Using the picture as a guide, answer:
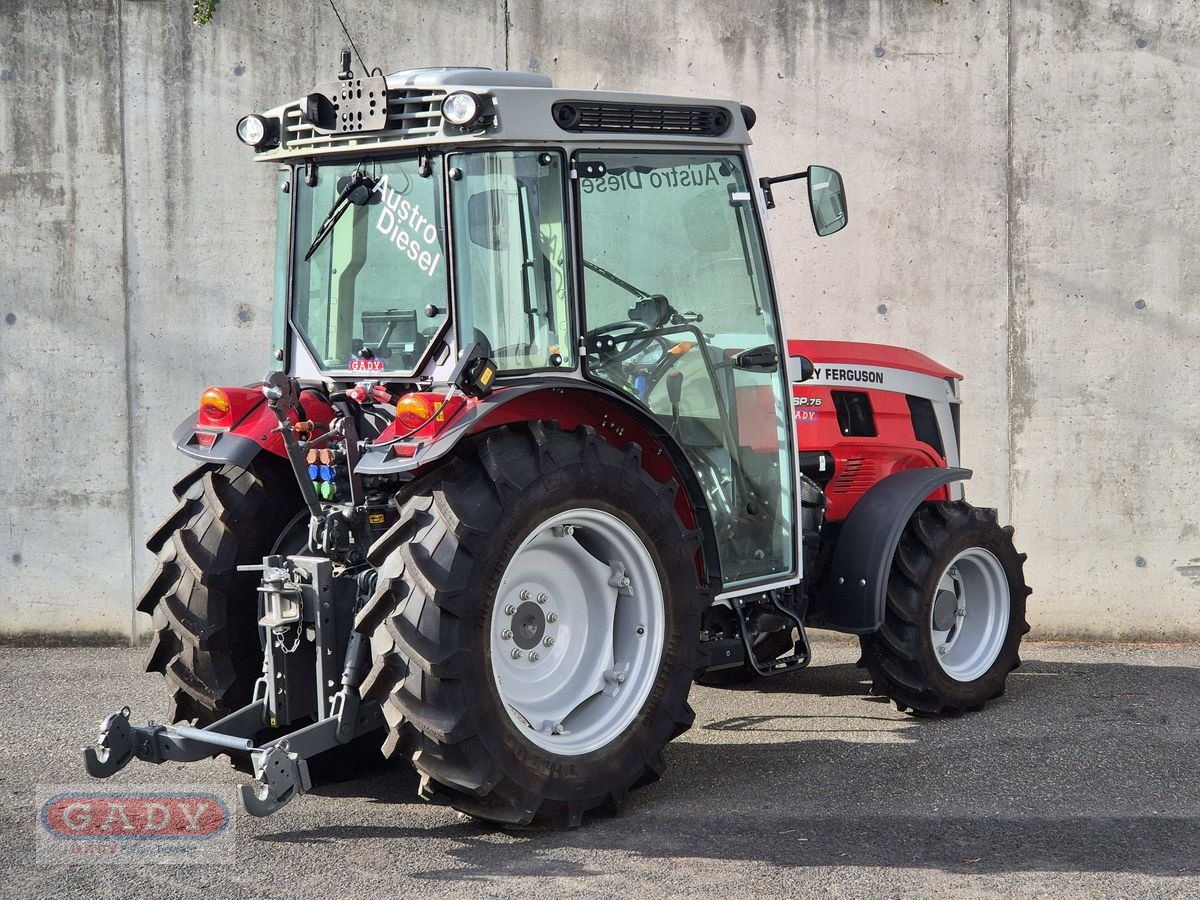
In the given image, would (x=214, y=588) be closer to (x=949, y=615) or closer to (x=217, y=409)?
(x=217, y=409)

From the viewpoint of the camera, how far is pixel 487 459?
394 cm

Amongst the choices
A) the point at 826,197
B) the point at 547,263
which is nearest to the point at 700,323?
the point at 826,197

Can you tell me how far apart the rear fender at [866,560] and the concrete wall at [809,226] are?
1826 millimetres

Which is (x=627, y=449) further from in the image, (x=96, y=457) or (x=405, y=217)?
(x=96, y=457)

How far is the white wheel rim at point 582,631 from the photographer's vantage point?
166 inches

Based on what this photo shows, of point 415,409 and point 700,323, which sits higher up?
point 700,323

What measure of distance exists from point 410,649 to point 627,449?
101 centimetres

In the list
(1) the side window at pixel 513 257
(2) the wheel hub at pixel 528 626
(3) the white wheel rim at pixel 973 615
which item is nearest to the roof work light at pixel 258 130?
(1) the side window at pixel 513 257

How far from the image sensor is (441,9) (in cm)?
717

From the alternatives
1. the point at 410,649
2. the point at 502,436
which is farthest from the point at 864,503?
the point at 410,649

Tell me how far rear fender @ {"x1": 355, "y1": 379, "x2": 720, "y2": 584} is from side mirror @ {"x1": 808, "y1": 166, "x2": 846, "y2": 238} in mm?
992

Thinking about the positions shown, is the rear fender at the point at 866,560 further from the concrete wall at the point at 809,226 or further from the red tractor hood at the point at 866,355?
the concrete wall at the point at 809,226

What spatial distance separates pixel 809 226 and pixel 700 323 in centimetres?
272

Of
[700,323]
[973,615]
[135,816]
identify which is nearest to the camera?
[135,816]
